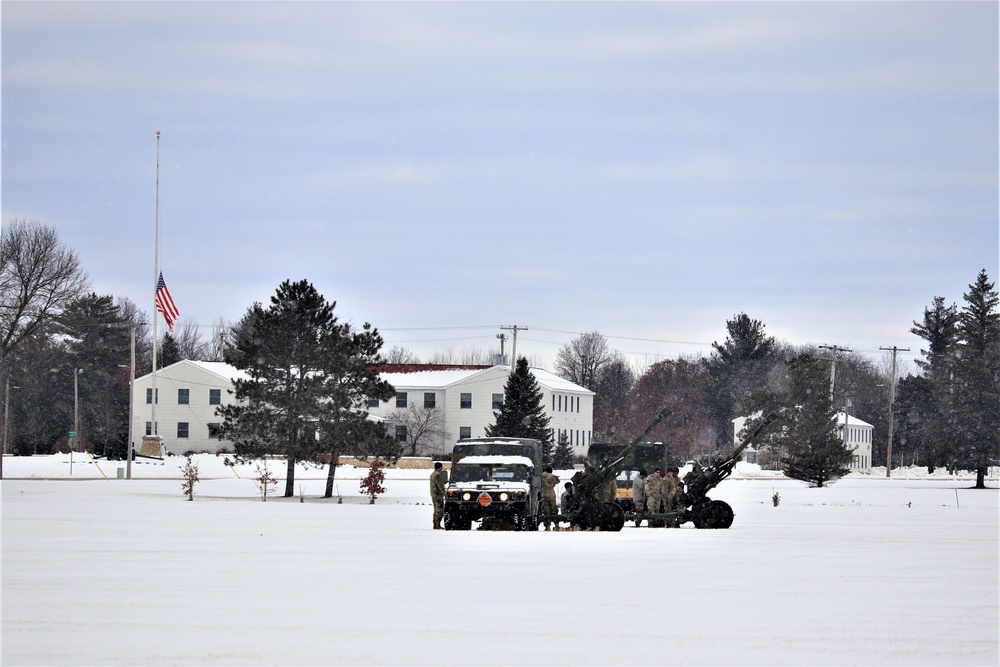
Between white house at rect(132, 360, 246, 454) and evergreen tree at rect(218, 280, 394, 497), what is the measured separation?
4365cm

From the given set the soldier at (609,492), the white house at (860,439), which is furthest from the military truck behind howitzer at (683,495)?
the white house at (860,439)

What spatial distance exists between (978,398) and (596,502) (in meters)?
49.5

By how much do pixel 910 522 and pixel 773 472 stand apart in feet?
200

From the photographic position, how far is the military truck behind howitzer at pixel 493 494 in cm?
2828

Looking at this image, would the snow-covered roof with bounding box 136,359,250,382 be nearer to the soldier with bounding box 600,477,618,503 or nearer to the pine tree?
the pine tree

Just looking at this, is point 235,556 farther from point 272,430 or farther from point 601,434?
point 601,434

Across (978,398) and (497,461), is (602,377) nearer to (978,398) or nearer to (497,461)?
(978,398)

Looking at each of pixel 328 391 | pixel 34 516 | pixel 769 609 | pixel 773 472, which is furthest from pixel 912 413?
pixel 769 609

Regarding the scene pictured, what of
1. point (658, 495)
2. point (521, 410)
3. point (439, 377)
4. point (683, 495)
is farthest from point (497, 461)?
point (439, 377)

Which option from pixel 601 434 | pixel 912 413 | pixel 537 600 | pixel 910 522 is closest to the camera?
pixel 537 600

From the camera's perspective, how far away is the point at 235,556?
20375 mm

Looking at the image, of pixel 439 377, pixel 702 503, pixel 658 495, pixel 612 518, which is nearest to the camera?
pixel 612 518

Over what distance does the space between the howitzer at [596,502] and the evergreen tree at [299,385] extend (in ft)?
51.7

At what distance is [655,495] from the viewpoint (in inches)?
1193
